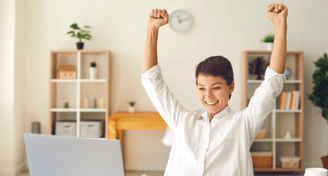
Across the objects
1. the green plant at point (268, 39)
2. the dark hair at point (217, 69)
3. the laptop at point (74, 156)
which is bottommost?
the laptop at point (74, 156)

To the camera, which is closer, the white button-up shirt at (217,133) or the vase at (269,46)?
the white button-up shirt at (217,133)

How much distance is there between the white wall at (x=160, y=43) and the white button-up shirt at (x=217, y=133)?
291cm

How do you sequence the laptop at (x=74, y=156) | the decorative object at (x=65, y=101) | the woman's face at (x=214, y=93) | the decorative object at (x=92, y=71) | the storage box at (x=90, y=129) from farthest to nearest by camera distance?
the decorative object at (x=65, y=101)
the decorative object at (x=92, y=71)
the storage box at (x=90, y=129)
the woman's face at (x=214, y=93)
the laptop at (x=74, y=156)

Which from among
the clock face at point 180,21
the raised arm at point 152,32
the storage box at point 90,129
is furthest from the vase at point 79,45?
the raised arm at point 152,32

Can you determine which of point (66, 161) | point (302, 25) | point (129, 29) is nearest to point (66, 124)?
point (129, 29)

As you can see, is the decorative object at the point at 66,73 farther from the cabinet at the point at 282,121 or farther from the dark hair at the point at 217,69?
the dark hair at the point at 217,69

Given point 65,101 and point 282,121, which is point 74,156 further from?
point 282,121

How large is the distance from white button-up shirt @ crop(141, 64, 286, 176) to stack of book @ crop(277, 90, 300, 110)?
2955mm

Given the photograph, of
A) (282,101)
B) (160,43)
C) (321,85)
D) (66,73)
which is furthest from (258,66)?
(66,73)

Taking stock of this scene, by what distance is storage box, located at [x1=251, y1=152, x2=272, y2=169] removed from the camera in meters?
3.69

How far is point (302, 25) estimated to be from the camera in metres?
3.98

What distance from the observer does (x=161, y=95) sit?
3.41 ft

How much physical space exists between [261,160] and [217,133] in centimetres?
300

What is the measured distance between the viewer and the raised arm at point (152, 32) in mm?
1014
